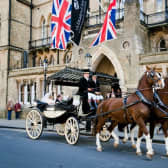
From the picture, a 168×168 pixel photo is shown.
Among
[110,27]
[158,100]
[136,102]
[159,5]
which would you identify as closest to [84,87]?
[136,102]

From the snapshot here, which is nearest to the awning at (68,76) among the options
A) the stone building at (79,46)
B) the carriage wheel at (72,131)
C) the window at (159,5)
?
the stone building at (79,46)

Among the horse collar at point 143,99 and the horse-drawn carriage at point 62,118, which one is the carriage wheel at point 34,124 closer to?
the horse-drawn carriage at point 62,118

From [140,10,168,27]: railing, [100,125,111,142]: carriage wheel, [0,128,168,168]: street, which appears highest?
[140,10,168,27]: railing

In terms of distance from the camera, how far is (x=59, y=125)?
9711mm

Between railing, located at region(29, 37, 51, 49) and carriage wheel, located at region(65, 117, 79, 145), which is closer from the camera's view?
carriage wheel, located at region(65, 117, 79, 145)

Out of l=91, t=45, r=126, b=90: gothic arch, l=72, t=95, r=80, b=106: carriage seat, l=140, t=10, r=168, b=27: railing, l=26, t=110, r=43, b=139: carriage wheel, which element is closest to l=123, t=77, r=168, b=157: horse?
l=72, t=95, r=80, b=106: carriage seat

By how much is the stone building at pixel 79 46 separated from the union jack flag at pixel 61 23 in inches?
85.8

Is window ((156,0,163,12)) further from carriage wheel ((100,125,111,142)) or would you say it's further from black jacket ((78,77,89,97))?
→ carriage wheel ((100,125,111,142))

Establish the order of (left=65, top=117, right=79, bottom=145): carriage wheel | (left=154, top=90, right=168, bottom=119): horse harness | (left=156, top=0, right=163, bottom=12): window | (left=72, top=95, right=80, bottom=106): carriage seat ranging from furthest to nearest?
(left=156, top=0, right=163, bottom=12): window
(left=72, top=95, right=80, bottom=106): carriage seat
(left=65, top=117, right=79, bottom=145): carriage wheel
(left=154, top=90, right=168, bottom=119): horse harness

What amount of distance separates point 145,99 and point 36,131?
4560 mm

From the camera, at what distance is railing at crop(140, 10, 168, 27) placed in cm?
1730

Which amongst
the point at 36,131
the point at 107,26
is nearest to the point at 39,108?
the point at 36,131

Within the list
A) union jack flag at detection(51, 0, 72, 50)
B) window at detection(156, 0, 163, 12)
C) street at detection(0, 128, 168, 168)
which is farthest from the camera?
window at detection(156, 0, 163, 12)

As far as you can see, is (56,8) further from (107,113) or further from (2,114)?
(2,114)
